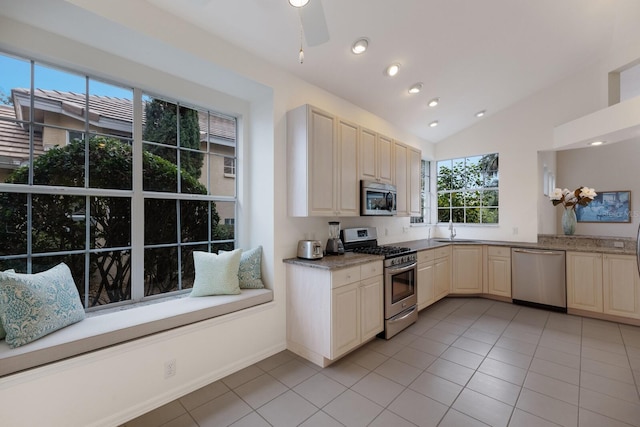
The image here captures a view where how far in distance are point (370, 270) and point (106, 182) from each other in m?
2.51

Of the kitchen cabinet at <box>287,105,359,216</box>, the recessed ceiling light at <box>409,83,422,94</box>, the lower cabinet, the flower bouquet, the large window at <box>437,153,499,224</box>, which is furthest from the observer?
the large window at <box>437,153,499,224</box>

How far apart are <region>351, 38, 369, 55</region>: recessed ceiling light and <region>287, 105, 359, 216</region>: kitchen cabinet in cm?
64

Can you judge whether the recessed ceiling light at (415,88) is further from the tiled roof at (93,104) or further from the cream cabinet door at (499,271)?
the tiled roof at (93,104)

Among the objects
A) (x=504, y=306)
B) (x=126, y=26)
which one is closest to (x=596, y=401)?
(x=504, y=306)

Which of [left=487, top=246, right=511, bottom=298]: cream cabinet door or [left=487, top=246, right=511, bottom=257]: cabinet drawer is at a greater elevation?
[left=487, top=246, right=511, bottom=257]: cabinet drawer

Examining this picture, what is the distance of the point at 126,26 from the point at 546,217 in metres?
6.17

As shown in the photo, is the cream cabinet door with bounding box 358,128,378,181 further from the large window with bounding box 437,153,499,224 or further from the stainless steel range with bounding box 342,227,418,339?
the large window with bounding box 437,153,499,224

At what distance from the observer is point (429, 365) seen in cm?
256

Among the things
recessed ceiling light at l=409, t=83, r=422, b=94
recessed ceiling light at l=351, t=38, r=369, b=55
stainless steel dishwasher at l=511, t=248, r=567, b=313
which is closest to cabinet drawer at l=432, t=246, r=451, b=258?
stainless steel dishwasher at l=511, t=248, r=567, b=313

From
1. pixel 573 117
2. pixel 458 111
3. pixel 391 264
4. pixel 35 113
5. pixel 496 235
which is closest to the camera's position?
pixel 35 113

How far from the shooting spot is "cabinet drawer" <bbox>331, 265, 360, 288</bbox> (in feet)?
8.21

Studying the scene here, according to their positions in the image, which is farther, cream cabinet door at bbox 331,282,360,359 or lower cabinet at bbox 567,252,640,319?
lower cabinet at bbox 567,252,640,319

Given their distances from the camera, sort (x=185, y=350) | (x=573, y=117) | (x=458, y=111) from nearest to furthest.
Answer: (x=185, y=350), (x=573, y=117), (x=458, y=111)

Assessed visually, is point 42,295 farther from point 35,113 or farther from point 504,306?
point 504,306
